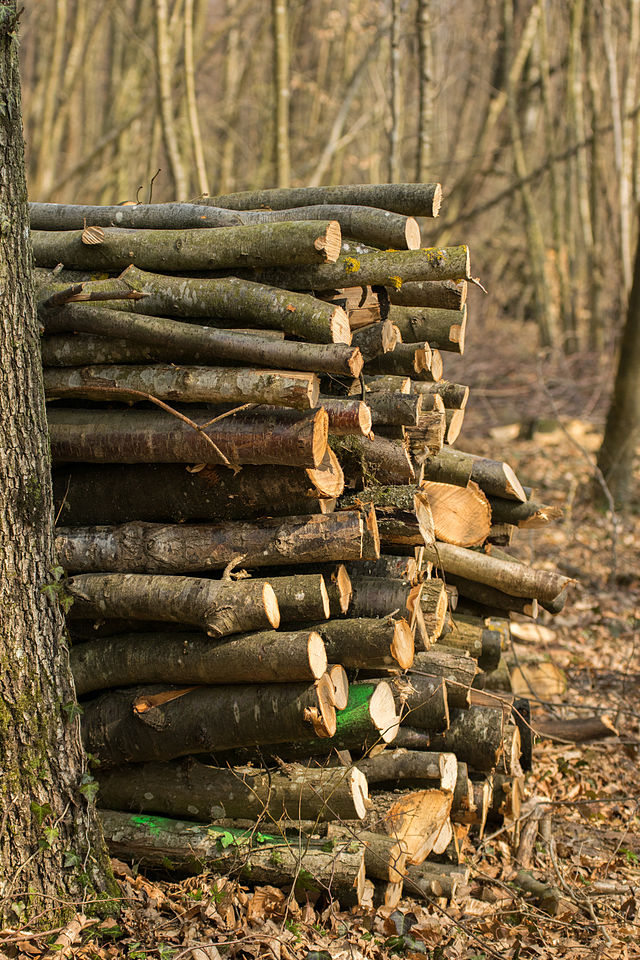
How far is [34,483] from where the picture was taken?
10.9 ft

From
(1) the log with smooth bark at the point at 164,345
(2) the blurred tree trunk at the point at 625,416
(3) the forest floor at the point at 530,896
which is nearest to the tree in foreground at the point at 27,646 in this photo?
(3) the forest floor at the point at 530,896

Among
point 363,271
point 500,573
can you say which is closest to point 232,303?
point 363,271

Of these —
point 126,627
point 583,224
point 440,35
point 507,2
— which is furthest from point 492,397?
point 440,35

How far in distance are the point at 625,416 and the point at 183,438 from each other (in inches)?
272

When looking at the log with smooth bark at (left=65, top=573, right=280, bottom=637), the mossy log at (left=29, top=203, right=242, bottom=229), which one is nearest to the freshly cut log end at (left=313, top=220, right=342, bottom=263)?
the mossy log at (left=29, top=203, right=242, bottom=229)

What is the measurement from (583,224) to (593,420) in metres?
5.49

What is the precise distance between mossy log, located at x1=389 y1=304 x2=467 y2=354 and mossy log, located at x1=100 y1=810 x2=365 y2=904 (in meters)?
2.72

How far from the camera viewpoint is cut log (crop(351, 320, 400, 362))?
13.7 ft

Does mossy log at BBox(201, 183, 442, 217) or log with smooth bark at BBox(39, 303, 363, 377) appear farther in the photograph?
mossy log at BBox(201, 183, 442, 217)

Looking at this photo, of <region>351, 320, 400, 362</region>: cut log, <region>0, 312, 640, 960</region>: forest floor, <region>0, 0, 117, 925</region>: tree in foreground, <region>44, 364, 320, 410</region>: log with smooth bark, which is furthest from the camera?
<region>351, 320, 400, 362</region>: cut log

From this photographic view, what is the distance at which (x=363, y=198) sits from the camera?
4.31 meters

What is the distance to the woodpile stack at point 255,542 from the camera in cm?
372

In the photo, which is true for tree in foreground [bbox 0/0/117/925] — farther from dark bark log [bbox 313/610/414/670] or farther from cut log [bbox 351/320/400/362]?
cut log [bbox 351/320/400/362]

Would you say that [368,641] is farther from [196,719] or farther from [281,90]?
[281,90]
